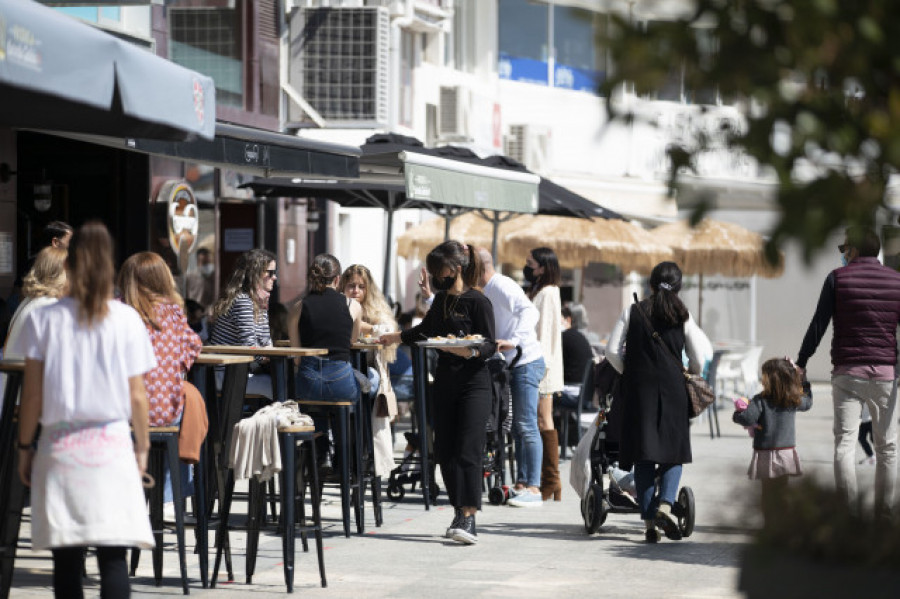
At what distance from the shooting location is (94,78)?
7.57 m

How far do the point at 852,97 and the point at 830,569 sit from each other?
1.13 meters

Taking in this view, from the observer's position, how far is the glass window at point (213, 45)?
19234mm

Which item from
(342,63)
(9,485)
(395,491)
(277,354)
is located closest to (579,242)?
(342,63)

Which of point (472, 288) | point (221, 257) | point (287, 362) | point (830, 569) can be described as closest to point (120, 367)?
point (830, 569)

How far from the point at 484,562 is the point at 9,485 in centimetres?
293

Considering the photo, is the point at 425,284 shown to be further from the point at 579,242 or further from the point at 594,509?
the point at 579,242

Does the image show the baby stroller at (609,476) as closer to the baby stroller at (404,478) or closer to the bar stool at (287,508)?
the baby stroller at (404,478)

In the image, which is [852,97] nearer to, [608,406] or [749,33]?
[749,33]

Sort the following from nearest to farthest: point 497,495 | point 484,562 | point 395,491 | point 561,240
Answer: point 484,562
point 497,495
point 395,491
point 561,240

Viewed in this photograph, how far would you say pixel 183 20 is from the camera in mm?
19344

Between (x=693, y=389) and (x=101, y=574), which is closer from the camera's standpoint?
(x=101, y=574)

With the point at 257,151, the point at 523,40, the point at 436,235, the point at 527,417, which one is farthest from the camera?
the point at 523,40

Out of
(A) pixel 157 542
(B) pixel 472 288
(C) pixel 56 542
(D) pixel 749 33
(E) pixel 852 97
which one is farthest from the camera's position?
(B) pixel 472 288

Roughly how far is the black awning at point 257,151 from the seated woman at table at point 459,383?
204 cm
